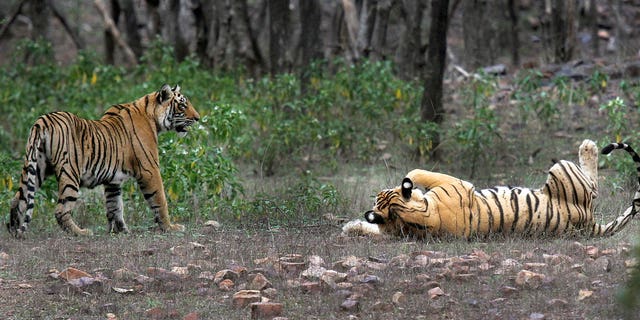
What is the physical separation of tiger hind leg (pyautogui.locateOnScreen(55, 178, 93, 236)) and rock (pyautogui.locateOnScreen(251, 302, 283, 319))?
10.1ft

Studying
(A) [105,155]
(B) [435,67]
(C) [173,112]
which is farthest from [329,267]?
(B) [435,67]

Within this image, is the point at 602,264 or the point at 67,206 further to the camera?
the point at 67,206

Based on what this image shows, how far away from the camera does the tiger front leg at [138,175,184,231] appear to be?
28.1 feet

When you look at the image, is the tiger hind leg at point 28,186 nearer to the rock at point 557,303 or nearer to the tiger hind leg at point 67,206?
the tiger hind leg at point 67,206

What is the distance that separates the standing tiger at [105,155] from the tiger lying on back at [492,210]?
2054 millimetres

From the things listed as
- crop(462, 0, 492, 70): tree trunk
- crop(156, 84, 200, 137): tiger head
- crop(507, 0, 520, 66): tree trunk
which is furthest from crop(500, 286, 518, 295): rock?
crop(507, 0, 520, 66): tree trunk

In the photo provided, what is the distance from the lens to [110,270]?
21.8 ft

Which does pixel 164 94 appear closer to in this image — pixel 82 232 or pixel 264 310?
pixel 82 232

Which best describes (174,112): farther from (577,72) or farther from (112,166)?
(577,72)

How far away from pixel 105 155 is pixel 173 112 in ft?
2.60

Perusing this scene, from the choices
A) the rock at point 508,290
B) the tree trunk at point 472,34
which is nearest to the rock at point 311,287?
the rock at point 508,290

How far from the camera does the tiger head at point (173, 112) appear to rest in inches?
351

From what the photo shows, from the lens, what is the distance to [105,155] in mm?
8469

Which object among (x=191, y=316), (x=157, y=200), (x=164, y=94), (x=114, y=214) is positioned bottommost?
(x=191, y=316)
